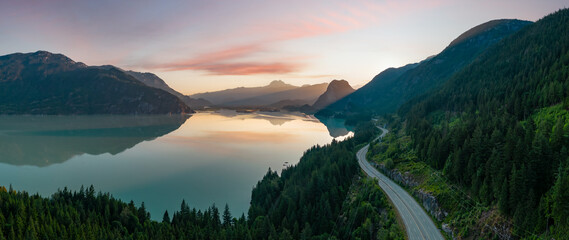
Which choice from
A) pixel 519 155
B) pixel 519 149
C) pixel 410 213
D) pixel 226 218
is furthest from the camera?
pixel 226 218

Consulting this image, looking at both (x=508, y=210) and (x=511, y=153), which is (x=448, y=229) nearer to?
(x=508, y=210)

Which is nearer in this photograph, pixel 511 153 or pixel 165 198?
pixel 511 153

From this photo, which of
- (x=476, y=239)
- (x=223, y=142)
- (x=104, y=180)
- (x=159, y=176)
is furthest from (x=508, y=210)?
(x=223, y=142)

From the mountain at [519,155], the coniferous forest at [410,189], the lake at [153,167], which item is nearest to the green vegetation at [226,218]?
the coniferous forest at [410,189]

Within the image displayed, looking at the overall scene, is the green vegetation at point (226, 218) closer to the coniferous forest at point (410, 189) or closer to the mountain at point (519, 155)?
the coniferous forest at point (410, 189)

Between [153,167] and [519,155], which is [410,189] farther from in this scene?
[153,167]

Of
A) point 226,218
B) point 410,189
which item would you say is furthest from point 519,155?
point 226,218
